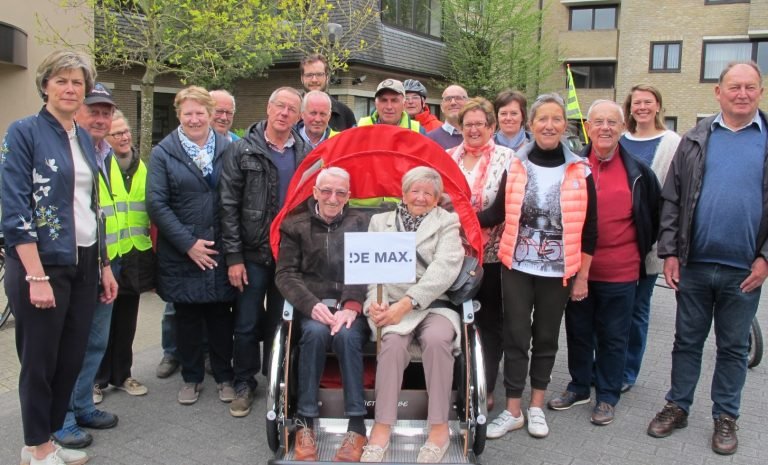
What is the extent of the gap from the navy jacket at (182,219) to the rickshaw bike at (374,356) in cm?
58

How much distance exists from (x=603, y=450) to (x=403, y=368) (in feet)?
4.76

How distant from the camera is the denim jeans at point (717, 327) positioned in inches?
149

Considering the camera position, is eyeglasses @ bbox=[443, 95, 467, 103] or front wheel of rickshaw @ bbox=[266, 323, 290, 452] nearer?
front wheel of rickshaw @ bbox=[266, 323, 290, 452]

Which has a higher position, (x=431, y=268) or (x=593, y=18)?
(x=593, y=18)

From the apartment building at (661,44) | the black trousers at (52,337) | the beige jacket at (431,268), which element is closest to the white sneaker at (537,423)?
the beige jacket at (431,268)

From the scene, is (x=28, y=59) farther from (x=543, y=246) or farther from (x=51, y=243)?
(x=543, y=246)

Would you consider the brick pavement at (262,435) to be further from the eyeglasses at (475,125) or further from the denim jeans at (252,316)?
the eyeglasses at (475,125)

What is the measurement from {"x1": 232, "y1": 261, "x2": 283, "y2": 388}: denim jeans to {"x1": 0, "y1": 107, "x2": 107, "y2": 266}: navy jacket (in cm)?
126

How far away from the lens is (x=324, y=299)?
3832mm

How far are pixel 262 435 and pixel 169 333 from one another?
150cm

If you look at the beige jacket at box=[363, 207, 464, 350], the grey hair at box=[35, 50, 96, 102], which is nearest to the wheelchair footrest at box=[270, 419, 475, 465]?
the beige jacket at box=[363, 207, 464, 350]

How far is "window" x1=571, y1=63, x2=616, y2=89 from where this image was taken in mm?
29203

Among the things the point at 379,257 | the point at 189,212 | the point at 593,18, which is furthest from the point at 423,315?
the point at 593,18

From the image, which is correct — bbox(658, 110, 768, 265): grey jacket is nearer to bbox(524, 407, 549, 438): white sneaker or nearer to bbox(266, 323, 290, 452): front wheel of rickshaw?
bbox(524, 407, 549, 438): white sneaker
